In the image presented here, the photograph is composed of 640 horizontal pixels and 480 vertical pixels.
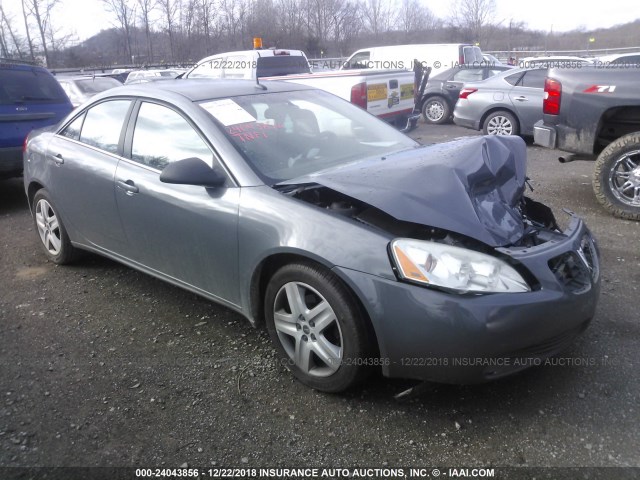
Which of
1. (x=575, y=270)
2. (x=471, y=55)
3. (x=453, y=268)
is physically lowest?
(x=575, y=270)

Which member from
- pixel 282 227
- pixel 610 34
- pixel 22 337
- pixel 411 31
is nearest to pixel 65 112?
pixel 22 337

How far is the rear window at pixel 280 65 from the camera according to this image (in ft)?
36.1

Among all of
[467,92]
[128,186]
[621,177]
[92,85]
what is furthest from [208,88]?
[92,85]

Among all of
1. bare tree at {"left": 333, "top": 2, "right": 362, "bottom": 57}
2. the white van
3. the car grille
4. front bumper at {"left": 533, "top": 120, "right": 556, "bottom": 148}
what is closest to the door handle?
the car grille

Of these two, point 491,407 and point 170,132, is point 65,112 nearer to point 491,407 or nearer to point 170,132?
point 170,132

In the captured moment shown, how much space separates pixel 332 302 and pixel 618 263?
2.88 m

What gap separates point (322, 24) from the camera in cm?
3891

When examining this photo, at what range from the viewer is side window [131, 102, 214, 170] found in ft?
10.6

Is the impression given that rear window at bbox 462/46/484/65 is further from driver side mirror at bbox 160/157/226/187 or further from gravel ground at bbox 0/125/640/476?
driver side mirror at bbox 160/157/226/187

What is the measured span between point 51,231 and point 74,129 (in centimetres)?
94

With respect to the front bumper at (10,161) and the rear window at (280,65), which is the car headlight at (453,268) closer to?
the front bumper at (10,161)

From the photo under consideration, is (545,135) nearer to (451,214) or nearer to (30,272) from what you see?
(451,214)

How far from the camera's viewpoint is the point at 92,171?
3.84m

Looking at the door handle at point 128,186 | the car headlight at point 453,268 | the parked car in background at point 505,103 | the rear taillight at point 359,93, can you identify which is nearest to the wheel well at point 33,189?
the door handle at point 128,186
